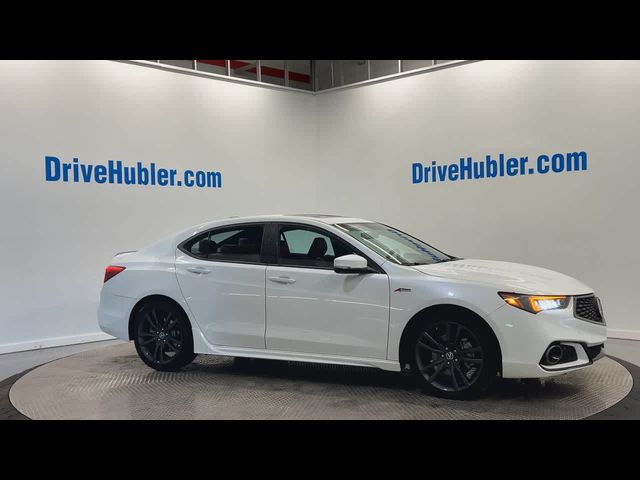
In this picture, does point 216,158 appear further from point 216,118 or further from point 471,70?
point 471,70

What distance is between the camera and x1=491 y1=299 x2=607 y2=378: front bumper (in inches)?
192

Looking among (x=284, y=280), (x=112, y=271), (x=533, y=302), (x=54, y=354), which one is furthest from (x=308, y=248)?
(x=54, y=354)

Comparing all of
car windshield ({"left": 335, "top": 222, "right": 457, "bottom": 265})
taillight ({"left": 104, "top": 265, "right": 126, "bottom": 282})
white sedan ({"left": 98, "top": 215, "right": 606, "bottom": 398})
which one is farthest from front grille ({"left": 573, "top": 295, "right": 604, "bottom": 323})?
taillight ({"left": 104, "top": 265, "right": 126, "bottom": 282})

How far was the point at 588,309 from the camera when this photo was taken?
5234mm

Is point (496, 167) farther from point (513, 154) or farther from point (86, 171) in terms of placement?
point (86, 171)

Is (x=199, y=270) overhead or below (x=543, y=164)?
below

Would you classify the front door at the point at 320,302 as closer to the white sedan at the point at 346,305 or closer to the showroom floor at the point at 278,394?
the white sedan at the point at 346,305

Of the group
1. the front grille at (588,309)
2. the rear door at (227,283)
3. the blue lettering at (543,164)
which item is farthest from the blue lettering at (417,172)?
the front grille at (588,309)

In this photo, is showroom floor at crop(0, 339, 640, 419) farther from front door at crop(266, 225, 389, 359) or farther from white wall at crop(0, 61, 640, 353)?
white wall at crop(0, 61, 640, 353)

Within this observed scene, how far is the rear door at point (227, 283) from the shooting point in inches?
232

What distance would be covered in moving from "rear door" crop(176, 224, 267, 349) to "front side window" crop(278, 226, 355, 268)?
225mm

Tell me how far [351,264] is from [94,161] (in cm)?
481
